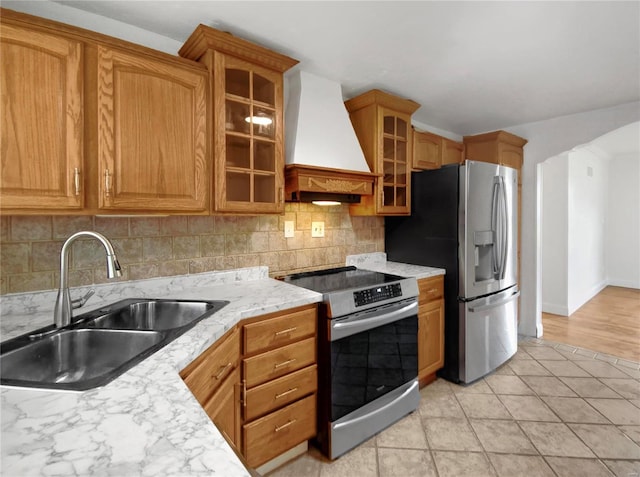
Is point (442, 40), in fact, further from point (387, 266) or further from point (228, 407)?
point (228, 407)

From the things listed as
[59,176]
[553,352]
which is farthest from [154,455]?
[553,352]

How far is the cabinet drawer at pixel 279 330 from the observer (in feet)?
5.25

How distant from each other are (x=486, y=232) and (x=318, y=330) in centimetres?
169

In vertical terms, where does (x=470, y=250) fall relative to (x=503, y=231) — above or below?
below

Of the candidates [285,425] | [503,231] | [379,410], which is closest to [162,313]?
[285,425]

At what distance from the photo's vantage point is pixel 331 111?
2.43 meters

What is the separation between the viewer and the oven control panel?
193cm

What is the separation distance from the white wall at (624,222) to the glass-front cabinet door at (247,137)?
692 centimetres

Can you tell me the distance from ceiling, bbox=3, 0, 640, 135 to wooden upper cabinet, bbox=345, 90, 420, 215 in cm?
12

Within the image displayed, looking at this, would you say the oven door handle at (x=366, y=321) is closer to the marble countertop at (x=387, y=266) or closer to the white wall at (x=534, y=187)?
the marble countertop at (x=387, y=266)

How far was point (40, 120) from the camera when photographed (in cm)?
128

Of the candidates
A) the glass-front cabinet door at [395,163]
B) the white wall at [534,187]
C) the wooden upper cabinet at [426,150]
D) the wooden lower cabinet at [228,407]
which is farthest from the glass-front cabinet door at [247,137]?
the white wall at [534,187]

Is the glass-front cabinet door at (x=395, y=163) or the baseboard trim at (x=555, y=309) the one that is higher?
the glass-front cabinet door at (x=395, y=163)

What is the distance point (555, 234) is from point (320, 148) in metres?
3.93
